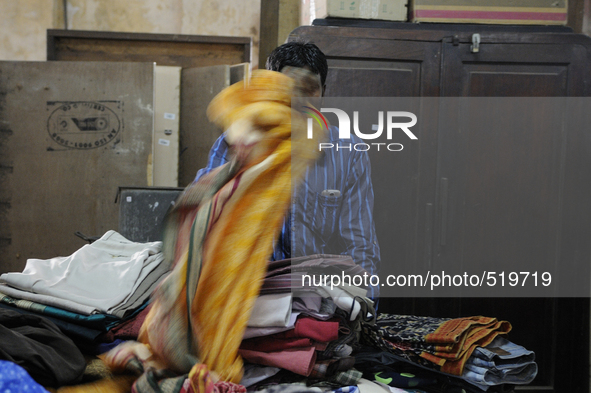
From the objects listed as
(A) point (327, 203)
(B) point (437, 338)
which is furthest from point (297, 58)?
(B) point (437, 338)

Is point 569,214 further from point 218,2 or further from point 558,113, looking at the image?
point 218,2

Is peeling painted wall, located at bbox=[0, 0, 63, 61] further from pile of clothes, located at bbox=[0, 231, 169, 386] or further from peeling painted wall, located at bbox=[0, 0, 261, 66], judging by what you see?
pile of clothes, located at bbox=[0, 231, 169, 386]

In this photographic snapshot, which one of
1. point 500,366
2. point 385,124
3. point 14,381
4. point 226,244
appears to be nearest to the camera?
point 14,381

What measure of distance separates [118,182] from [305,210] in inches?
83.0

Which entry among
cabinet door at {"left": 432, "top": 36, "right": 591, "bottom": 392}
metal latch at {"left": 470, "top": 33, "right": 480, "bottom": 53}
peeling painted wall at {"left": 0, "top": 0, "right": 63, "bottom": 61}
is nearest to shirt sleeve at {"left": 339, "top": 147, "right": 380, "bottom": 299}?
cabinet door at {"left": 432, "top": 36, "right": 591, "bottom": 392}

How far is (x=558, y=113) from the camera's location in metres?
2.32

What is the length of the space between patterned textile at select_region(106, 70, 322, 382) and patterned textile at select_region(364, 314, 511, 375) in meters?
0.36

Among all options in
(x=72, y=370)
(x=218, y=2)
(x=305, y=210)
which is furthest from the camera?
(x=218, y=2)

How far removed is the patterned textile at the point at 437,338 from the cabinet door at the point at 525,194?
1.36 meters

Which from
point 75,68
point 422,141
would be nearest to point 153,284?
point 422,141

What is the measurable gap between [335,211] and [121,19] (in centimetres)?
313

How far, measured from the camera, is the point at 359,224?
49.9 inches

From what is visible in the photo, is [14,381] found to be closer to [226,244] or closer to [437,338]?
[226,244]

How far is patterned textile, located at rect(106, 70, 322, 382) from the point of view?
78 cm
